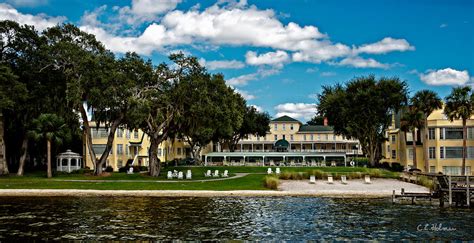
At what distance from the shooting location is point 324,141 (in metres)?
111

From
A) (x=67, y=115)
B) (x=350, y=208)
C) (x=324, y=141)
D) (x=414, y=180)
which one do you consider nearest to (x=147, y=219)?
(x=350, y=208)

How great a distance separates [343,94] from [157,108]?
100 feet

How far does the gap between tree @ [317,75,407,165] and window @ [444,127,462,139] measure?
728 cm

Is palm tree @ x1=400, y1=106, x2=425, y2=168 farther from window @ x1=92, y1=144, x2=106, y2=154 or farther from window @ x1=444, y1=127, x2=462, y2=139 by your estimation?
window @ x1=92, y1=144, x2=106, y2=154

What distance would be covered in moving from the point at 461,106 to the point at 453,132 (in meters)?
6.57

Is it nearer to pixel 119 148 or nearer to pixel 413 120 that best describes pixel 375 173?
pixel 413 120

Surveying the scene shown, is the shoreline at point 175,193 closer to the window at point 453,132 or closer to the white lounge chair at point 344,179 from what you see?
the white lounge chair at point 344,179

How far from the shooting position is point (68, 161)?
7025 centimetres

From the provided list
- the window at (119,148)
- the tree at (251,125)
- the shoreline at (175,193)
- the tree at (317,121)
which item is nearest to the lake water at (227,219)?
the shoreline at (175,193)

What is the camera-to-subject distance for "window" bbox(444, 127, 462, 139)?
6406 cm

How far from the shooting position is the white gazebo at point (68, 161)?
70.1m

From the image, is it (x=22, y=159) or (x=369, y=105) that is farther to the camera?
(x=369, y=105)

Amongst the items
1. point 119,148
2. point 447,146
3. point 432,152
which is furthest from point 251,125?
point 447,146

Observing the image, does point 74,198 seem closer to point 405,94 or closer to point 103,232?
point 103,232
